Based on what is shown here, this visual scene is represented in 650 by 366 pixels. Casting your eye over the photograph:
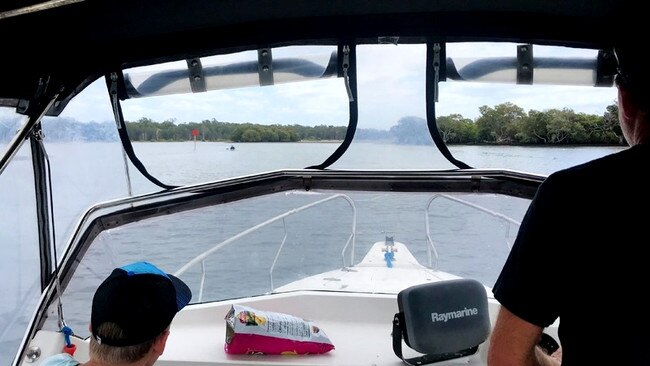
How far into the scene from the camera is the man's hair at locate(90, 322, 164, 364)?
1.35 metres

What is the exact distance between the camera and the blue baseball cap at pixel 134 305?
1379mm

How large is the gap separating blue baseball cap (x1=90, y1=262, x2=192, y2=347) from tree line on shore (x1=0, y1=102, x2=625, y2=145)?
1506 millimetres

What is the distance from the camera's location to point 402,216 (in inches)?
281

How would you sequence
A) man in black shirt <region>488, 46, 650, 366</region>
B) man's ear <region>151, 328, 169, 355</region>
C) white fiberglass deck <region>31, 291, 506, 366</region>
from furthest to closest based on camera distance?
white fiberglass deck <region>31, 291, 506, 366</region> < man's ear <region>151, 328, 169, 355</region> < man in black shirt <region>488, 46, 650, 366</region>

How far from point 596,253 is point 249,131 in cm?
247

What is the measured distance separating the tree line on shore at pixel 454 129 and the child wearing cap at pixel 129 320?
60.8 inches

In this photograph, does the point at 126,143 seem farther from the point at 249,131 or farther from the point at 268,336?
the point at 268,336

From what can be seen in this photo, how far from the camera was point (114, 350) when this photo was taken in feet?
4.46

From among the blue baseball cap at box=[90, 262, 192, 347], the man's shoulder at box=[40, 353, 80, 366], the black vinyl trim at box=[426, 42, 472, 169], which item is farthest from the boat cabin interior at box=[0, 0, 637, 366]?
the man's shoulder at box=[40, 353, 80, 366]

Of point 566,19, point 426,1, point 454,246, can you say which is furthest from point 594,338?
point 454,246

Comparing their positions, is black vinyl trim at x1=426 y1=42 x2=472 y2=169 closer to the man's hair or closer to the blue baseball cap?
the blue baseball cap

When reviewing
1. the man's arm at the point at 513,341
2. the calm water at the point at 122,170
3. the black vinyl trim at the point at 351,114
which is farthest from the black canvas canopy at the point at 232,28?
the man's arm at the point at 513,341

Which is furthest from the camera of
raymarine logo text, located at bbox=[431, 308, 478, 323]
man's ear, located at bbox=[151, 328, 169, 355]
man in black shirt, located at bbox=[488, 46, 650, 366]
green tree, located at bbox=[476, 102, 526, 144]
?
green tree, located at bbox=[476, 102, 526, 144]

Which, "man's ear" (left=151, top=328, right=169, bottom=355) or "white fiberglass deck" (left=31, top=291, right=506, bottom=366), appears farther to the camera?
"white fiberglass deck" (left=31, top=291, right=506, bottom=366)
